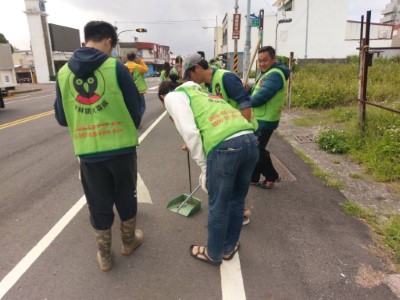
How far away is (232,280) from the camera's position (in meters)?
2.64

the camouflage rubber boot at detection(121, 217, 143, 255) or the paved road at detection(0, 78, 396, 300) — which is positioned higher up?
the camouflage rubber boot at detection(121, 217, 143, 255)

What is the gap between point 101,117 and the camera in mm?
2371

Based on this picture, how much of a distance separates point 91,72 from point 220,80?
1.21 m

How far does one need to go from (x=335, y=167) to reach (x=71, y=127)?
14.3 ft

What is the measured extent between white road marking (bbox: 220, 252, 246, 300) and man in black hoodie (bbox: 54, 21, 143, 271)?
113cm

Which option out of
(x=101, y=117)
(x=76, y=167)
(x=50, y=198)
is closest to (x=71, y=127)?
(x=101, y=117)

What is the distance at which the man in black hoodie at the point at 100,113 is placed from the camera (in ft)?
7.59

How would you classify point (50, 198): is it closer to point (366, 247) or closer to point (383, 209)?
point (366, 247)

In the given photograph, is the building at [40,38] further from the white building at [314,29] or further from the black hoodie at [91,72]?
the black hoodie at [91,72]

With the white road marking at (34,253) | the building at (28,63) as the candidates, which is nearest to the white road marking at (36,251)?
the white road marking at (34,253)

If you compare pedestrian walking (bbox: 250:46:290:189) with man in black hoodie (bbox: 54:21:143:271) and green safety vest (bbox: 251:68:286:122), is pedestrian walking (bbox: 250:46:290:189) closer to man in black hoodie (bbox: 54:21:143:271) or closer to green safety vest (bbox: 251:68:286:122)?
green safety vest (bbox: 251:68:286:122)

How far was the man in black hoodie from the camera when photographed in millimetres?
2312

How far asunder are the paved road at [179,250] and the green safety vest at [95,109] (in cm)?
115

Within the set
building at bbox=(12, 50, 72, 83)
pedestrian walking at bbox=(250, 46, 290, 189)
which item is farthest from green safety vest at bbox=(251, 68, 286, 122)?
building at bbox=(12, 50, 72, 83)
